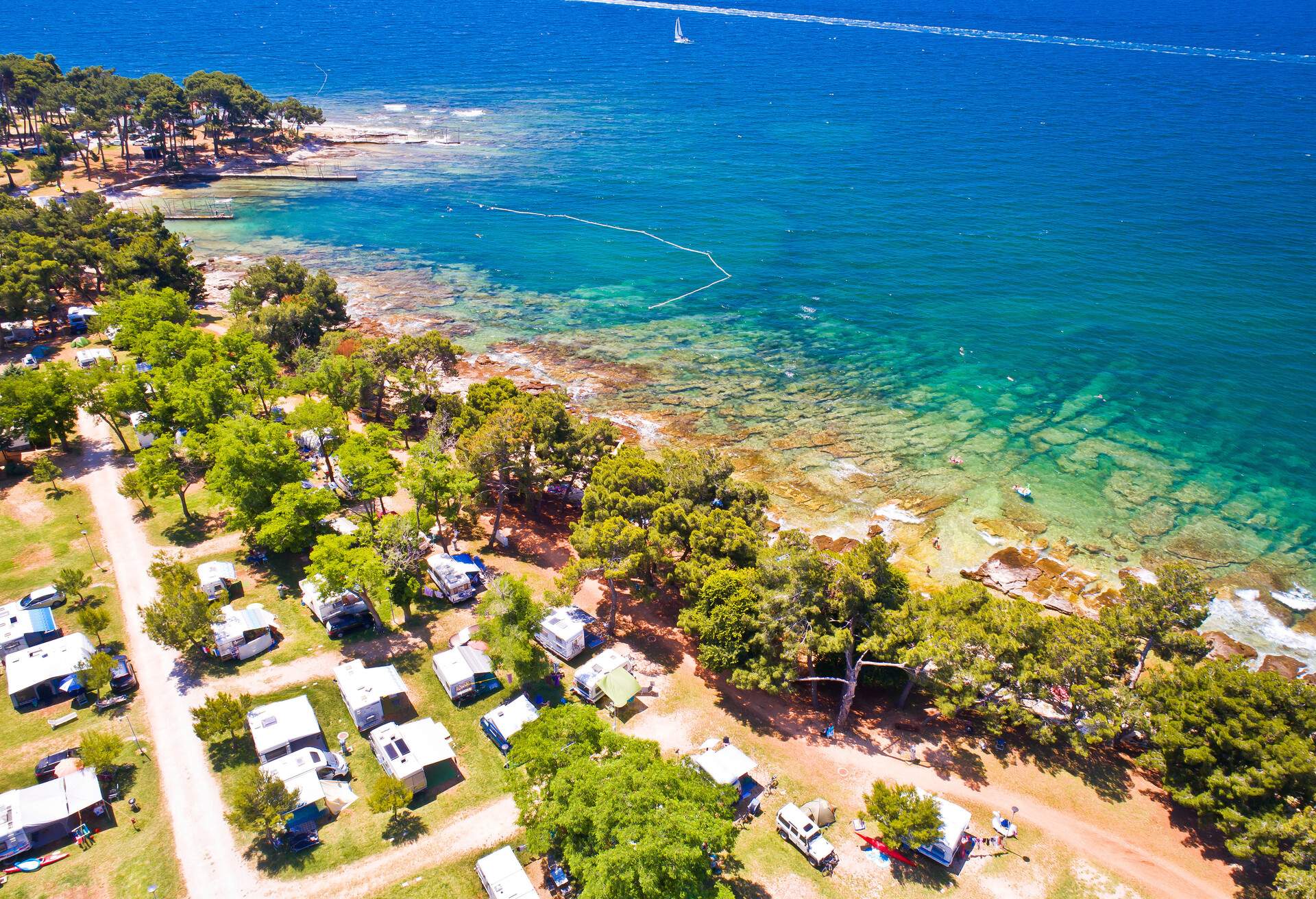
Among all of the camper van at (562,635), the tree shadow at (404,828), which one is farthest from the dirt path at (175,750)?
the camper van at (562,635)

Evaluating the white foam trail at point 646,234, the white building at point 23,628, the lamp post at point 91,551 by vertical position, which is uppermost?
the white foam trail at point 646,234

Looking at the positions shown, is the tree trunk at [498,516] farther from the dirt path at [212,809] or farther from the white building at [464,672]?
the white building at [464,672]

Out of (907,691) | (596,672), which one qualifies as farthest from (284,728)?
(907,691)

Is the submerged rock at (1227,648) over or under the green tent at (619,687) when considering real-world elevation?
under

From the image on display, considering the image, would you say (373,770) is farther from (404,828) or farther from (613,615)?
(613,615)

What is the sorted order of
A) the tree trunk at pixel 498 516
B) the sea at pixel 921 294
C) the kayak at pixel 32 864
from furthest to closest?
1. the sea at pixel 921 294
2. the tree trunk at pixel 498 516
3. the kayak at pixel 32 864

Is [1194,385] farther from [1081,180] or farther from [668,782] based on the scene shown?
[668,782]
